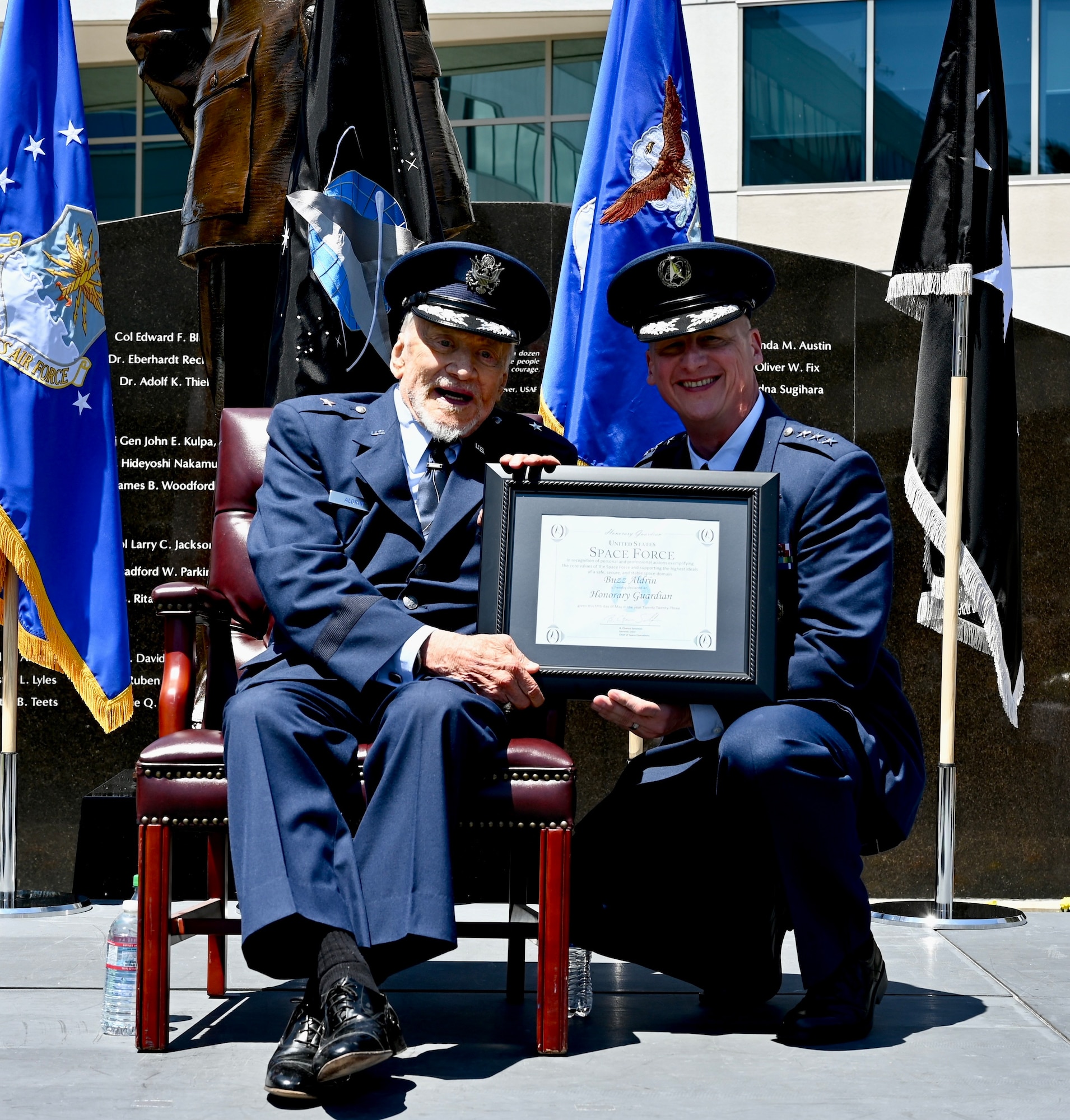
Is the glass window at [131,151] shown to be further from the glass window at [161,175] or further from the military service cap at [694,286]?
the military service cap at [694,286]

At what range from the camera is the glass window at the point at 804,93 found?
12.1 metres

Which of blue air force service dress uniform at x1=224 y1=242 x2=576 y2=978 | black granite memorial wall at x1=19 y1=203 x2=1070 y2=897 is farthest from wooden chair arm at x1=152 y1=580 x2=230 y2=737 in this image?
black granite memorial wall at x1=19 y1=203 x2=1070 y2=897

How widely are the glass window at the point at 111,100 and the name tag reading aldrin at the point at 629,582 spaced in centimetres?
1152

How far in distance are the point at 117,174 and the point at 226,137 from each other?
9.39 m

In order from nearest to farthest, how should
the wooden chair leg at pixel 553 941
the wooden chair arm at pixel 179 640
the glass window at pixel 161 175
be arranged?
1. the wooden chair leg at pixel 553 941
2. the wooden chair arm at pixel 179 640
3. the glass window at pixel 161 175

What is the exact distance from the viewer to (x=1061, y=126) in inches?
471

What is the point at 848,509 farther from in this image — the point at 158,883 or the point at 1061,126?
the point at 1061,126

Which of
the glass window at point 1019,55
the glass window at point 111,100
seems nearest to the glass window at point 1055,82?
the glass window at point 1019,55

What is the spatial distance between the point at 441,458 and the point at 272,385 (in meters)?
1.14

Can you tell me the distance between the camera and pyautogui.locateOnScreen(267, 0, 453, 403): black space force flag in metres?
4.29

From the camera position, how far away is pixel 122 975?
10.5 ft

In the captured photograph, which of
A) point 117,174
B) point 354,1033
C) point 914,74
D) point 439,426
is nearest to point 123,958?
point 354,1033

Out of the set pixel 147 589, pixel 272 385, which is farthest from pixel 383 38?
pixel 147 589

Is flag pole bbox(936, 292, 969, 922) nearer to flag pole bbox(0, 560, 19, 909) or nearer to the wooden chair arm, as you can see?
the wooden chair arm
